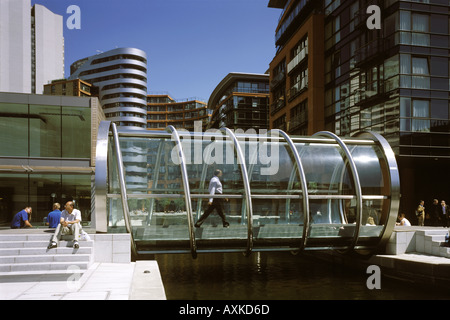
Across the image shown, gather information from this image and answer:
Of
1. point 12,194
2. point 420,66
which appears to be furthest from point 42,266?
point 420,66

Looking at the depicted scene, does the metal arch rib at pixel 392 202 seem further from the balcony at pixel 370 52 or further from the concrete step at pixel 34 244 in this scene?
the balcony at pixel 370 52

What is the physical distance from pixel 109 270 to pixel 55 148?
59.8 ft

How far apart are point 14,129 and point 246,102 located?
6168 cm

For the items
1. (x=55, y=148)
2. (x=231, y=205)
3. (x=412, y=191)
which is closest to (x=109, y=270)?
(x=231, y=205)

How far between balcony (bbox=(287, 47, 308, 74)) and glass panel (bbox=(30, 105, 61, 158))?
2235 cm

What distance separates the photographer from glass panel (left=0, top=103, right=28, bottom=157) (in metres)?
25.8

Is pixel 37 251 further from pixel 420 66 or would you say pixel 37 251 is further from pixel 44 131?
pixel 420 66

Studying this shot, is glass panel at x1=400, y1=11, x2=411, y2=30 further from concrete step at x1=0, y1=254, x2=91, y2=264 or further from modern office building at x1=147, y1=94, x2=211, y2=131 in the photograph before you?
modern office building at x1=147, y1=94, x2=211, y2=131

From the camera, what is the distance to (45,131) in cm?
2653

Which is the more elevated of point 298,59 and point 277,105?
point 298,59

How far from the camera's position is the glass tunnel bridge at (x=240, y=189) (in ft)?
40.6

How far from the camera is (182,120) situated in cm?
14675
